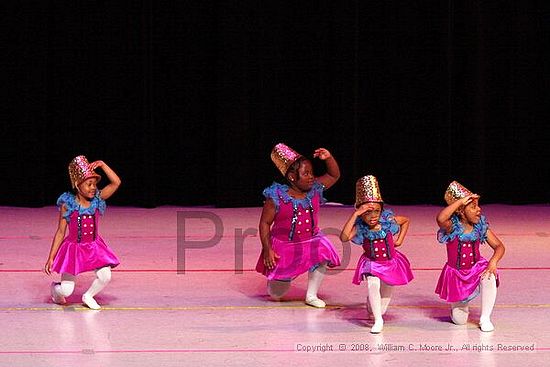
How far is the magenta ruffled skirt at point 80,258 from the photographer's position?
5770 millimetres

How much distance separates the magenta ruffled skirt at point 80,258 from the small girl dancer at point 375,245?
1310 millimetres

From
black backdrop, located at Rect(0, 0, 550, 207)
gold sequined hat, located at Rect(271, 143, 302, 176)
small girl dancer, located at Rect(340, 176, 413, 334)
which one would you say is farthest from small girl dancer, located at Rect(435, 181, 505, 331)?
black backdrop, located at Rect(0, 0, 550, 207)

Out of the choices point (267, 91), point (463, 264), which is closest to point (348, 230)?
point (463, 264)

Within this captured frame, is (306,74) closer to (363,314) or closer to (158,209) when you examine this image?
(158,209)

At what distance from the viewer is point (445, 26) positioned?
938 centimetres

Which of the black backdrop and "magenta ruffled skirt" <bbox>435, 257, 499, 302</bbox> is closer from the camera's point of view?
"magenta ruffled skirt" <bbox>435, 257, 499, 302</bbox>

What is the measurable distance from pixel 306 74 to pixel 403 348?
481cm

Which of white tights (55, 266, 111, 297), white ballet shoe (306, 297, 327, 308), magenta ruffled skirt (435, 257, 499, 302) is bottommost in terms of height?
white ballet shoe (306, 297, 327, 308)

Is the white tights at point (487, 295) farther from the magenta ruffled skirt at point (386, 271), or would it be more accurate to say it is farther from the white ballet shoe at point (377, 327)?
the white ballet shoe at point (377, 327)

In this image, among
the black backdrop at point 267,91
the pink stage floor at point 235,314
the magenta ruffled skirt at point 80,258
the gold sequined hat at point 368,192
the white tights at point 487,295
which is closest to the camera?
the pink stage floor at point 235,314

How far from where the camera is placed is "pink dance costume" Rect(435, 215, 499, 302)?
17.6 ft

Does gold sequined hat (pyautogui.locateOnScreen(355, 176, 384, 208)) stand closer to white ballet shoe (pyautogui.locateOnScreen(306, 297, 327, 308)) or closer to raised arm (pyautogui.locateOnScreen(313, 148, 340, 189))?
raised arm (pyautogui.locateOnScreen(313, 148, 340, 189))

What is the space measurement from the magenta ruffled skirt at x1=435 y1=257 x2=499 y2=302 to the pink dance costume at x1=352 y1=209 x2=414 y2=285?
0.66 ft

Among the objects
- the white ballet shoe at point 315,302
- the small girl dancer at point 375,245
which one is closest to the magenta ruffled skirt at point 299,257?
the white ballet shoe at point 315,302
